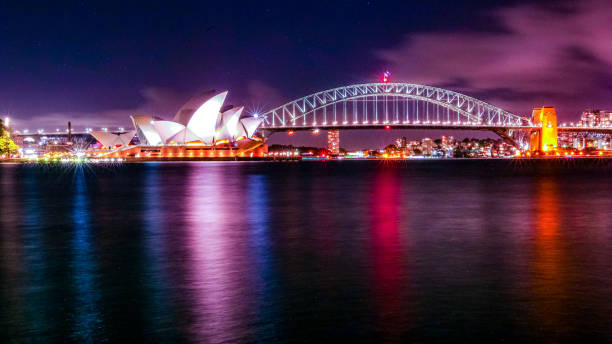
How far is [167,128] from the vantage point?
324 ft

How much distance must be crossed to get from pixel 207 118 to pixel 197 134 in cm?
590

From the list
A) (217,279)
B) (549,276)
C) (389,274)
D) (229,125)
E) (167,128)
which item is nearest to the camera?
(217,279)

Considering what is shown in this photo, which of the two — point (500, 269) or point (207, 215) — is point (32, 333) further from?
point (207, 215)

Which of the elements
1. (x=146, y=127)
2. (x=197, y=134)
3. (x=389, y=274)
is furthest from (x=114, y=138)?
(x=389, y=274)

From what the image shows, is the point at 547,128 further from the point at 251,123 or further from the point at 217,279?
the point at 217,279

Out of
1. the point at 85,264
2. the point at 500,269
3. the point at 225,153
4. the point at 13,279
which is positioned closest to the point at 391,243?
the point at 500,269

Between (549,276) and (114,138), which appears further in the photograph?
Answer: (114,138)

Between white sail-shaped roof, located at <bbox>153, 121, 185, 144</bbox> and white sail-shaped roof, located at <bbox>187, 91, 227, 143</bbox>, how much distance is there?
2.52m

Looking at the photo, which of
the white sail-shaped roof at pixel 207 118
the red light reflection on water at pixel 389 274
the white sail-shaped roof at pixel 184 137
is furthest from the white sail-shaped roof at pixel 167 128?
the red light reflection on water at pixel 389 274

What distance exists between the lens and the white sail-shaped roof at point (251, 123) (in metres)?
104

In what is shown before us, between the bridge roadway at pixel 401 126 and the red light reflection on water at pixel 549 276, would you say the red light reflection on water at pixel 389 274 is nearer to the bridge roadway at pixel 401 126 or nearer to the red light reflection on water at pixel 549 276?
the red light reflection on water at pixel 549 276

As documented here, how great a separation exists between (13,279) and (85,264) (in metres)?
1.44

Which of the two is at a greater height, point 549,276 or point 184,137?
point 184,137

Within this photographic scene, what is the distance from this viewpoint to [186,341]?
20.3 ft
